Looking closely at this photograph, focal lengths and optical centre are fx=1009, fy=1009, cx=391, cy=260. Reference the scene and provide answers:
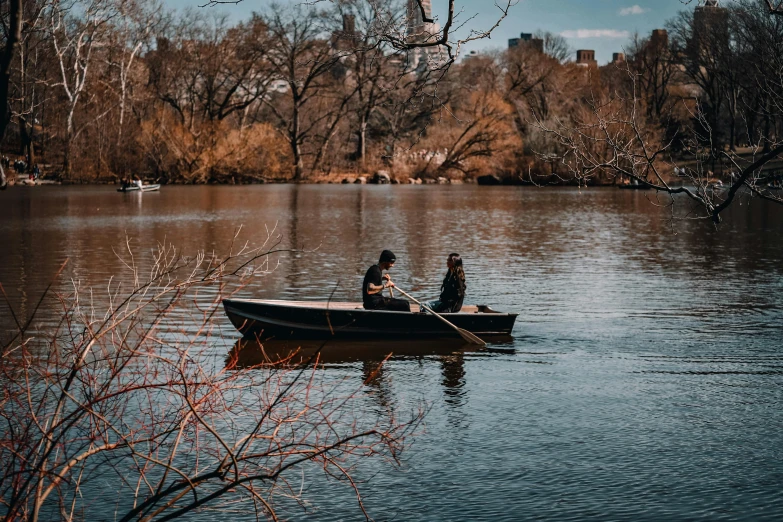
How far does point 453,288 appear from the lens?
1684 cm

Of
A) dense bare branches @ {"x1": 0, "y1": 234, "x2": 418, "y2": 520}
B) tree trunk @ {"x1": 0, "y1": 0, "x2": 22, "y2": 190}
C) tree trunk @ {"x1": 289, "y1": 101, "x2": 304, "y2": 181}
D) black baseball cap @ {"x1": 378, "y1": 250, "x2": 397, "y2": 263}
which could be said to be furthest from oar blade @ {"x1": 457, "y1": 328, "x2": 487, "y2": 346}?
tree trunk @ {"x1": 289, "y1": 101, "x2": 304, "y2": 181}

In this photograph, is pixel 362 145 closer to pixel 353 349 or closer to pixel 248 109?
pixel 248 109

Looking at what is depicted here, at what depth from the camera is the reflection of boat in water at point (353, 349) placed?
51.5 feet

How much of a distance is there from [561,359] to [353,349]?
10.9 feet

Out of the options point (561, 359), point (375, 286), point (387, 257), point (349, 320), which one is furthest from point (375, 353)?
point (561, 359)

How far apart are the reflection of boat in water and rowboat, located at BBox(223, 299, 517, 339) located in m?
0.13

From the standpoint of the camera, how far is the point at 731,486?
10.0 m

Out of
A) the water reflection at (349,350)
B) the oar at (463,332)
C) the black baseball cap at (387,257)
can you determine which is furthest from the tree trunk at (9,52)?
the oar at (463,332)

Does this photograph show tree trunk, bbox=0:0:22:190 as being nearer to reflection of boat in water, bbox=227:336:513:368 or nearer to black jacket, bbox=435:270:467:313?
reflection of boat in water, bbox=227:336:513:368

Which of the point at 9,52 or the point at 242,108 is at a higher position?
the point at 242,108

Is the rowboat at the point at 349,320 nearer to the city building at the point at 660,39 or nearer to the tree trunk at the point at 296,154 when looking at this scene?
the tree trunk at the point at 296,154

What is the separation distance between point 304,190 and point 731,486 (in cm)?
5595

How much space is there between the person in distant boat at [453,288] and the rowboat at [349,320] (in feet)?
0.81

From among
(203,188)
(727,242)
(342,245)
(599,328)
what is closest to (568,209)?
(727,242)
